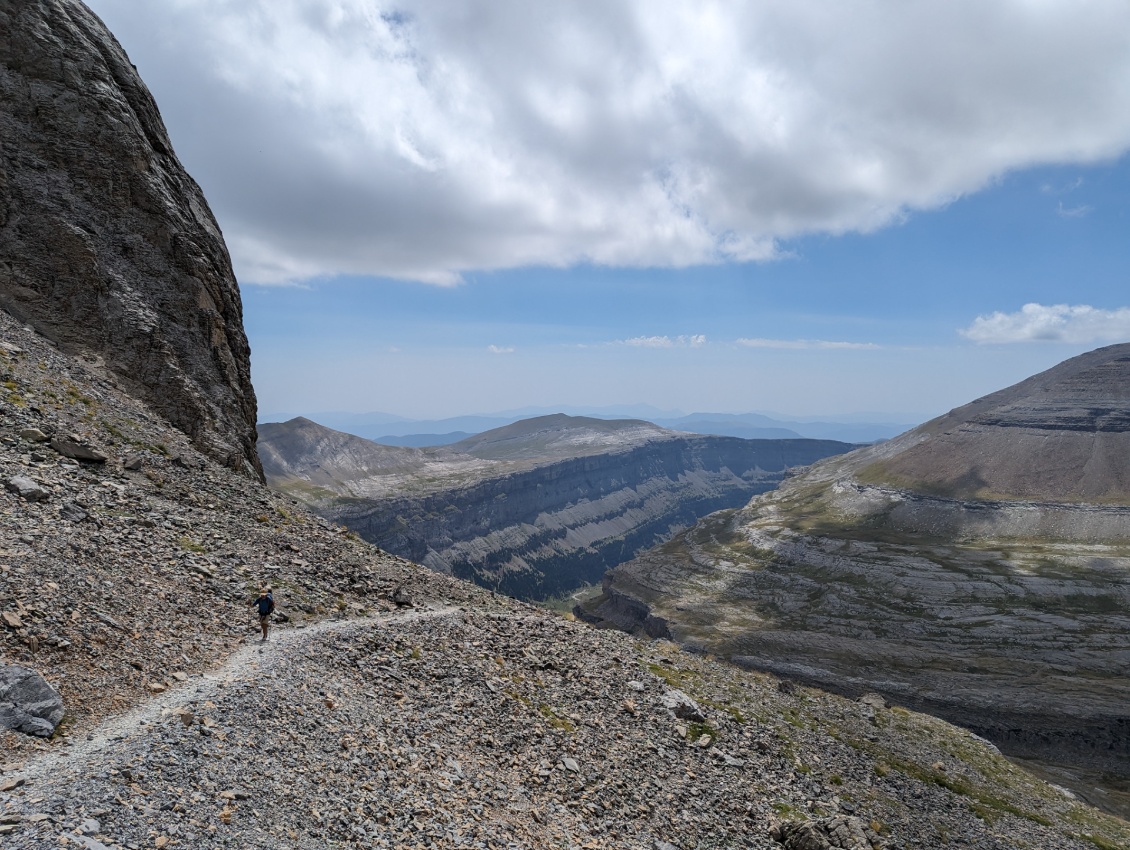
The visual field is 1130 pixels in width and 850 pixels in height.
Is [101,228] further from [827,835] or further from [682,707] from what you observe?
[827,835]

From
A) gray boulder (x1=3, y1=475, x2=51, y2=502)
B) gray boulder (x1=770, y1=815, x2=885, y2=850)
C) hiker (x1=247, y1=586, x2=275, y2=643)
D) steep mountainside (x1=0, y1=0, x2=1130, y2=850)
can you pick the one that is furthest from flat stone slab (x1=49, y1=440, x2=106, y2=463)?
gray boulder (x1=770, y1=815, x2=885, y2=850)

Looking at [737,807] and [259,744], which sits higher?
[259,744]

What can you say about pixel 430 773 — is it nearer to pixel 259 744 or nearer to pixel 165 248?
pixel 259 744

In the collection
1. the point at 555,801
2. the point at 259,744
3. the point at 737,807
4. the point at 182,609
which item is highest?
the point at 182,609

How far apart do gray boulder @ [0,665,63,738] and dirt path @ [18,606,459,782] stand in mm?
956

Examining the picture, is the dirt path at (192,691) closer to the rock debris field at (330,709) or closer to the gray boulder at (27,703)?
the rock debris field at (330,709)

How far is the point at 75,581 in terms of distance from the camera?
68.3 feet

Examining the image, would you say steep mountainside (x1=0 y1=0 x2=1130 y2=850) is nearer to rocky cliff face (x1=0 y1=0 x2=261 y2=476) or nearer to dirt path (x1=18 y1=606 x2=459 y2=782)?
dirt path (x1=18 y1=606 x2=459 y2=782)

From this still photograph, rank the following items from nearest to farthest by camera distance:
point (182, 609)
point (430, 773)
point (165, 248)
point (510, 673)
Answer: point (430, 773) → point (182, 609) → point (510, 673) → point (165, 248)

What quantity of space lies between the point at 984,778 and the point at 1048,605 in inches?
6684

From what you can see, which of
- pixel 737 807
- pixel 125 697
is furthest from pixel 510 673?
pixel 125 697

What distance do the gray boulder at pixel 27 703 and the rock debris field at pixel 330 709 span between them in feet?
1.53

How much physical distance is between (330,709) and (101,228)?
36.4 meters

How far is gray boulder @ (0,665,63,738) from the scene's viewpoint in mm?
15250
